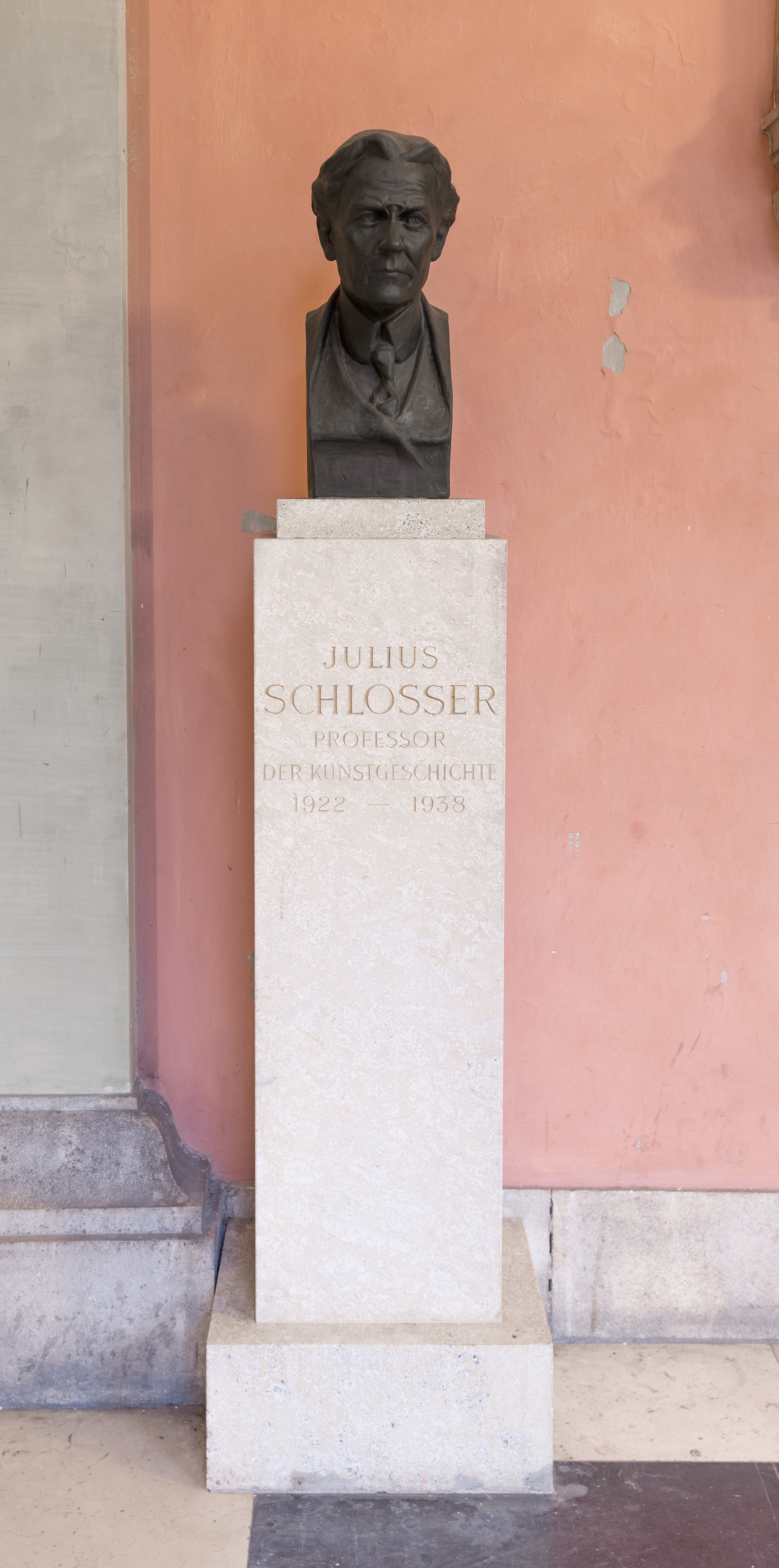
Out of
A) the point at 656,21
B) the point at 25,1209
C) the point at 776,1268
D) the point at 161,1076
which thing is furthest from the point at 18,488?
the point at 776,1268

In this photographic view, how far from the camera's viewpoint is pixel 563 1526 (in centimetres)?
213

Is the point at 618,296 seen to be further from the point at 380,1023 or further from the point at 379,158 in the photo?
the point at 380,1023

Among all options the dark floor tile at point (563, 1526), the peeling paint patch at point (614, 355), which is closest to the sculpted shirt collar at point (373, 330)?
the peeling paint patch at point (614, 355)

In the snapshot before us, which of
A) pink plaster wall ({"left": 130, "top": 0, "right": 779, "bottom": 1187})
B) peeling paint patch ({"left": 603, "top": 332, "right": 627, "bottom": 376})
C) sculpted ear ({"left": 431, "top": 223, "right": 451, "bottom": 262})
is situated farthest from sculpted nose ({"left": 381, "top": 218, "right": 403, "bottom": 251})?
peeling paint patch ({"left": 603, "top": 332, "right": 627, "bottom": 376})

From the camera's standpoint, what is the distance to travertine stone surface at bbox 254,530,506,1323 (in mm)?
2113

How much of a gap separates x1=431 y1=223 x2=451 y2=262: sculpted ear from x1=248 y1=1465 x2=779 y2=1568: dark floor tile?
6.86 feet

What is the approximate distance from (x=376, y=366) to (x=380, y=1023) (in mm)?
1118

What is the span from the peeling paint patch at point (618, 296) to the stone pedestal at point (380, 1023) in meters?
0.72

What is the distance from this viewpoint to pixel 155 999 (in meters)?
2.64

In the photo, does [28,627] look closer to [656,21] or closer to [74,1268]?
[74,1268]

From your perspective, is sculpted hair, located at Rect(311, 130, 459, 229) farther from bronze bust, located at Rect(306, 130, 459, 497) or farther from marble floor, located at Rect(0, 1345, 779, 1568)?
marble floor, located at Rect(0, 1345, 779, 1568)

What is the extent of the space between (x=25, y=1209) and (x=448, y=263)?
6.66 ft

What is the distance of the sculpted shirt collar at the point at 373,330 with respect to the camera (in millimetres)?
2139

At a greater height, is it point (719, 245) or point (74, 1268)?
point (719, 245)
